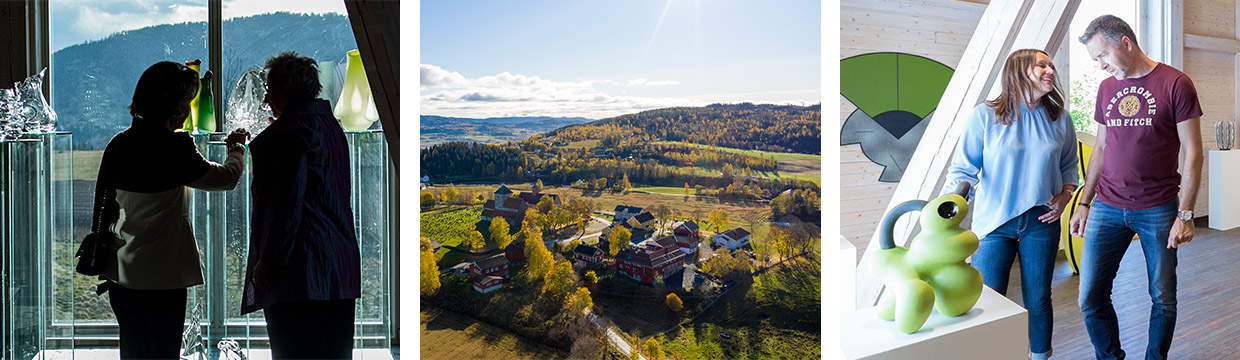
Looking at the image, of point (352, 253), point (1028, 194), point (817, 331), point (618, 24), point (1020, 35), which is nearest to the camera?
point (352, 253)

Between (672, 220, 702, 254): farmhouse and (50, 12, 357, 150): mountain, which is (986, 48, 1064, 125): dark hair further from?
(50, 12, 357, 150): mountain

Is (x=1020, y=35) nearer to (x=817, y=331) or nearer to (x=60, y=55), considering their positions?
(x=817, y=331)

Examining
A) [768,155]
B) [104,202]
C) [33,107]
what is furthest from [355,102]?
[768,155]

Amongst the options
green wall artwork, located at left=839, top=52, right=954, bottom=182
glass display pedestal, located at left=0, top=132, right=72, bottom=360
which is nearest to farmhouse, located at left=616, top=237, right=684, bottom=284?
green wall artwork, located at left=839, top=52, right=954, bottom=182

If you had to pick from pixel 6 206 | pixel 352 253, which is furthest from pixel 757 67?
pixel 6 206

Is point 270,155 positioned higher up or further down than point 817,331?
higher up
